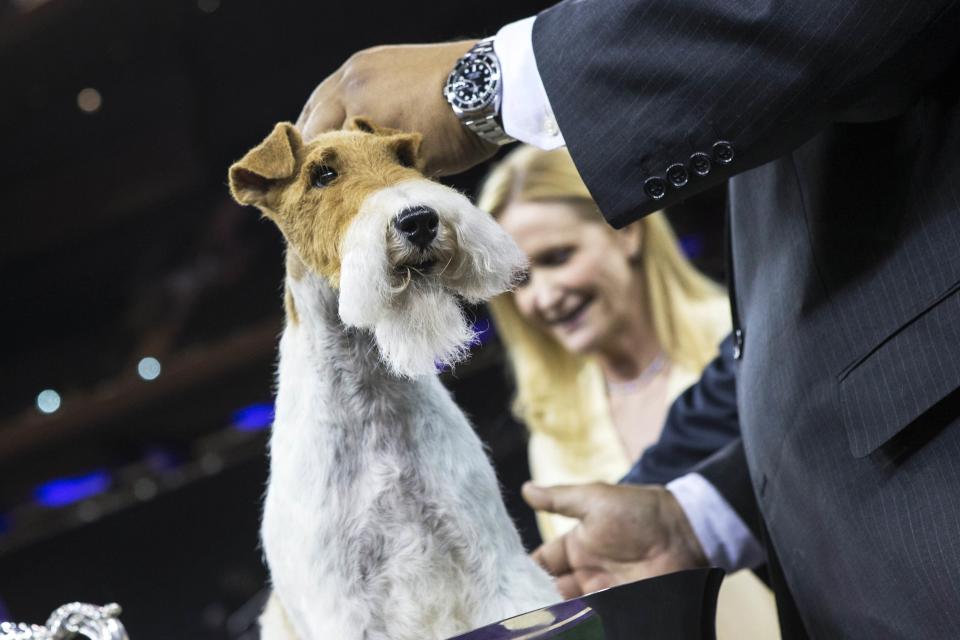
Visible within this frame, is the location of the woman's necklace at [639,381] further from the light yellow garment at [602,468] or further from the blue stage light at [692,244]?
the blue stage light at [692,244]

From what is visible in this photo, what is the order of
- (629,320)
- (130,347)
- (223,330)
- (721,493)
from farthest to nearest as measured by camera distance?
(629,320) < (130,347) < (223,330) < (721,493)

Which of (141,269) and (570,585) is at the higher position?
(141,269)

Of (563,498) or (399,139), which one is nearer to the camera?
(399,139)

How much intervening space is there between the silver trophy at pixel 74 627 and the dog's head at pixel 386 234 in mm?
271

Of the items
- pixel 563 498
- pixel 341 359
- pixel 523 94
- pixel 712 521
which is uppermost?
pixel 523 94

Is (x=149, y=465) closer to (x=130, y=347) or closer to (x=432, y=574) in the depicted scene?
(x=130, y=347)

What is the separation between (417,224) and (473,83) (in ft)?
0.55

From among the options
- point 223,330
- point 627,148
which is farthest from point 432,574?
point 223,330

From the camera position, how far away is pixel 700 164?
669 mm

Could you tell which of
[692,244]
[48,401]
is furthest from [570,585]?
[692,244]

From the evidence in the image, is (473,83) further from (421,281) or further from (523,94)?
(421,281)

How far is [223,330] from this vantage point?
135cm

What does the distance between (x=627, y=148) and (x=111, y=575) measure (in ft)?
2.73

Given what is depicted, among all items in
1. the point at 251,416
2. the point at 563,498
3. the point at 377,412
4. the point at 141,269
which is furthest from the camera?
the point at 141,269
